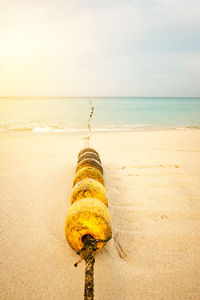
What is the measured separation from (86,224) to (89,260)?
366 mm

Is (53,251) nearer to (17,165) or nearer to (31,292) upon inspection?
(31,292)

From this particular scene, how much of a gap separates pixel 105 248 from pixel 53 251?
749 millimetres

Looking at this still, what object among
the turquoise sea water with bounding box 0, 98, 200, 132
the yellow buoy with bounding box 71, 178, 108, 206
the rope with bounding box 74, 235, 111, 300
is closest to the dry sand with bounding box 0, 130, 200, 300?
the rope with bounding box 74, 235, 111, 300

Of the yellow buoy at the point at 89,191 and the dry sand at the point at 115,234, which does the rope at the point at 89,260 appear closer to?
the dry sand at the point at 115,234

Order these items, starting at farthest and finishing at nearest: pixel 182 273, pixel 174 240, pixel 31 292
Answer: pixel 174 240 < pixel 182 273 < pixel 31 292

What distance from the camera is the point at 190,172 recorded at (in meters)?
5.13

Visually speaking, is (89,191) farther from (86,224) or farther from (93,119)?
Answer: (93,119)

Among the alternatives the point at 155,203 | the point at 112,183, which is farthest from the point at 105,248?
the point at 112,183

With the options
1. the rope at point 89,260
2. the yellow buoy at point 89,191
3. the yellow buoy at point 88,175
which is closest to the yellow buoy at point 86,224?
the rope at point 89,260

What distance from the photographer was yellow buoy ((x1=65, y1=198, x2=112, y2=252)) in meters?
2.07

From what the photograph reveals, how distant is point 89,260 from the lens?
190 centimetres

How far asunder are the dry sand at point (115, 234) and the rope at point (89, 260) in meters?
0.43

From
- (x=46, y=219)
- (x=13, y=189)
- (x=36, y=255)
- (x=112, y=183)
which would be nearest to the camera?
(x=36, y=255)

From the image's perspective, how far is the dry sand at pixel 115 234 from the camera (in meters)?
2.06
